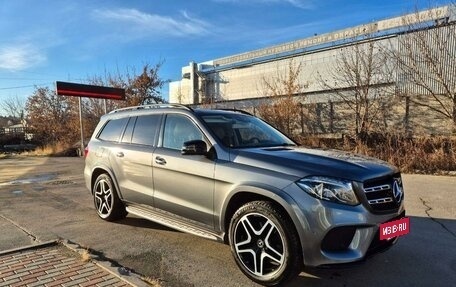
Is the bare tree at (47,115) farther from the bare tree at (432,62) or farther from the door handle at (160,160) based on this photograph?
the door handle at (160,160)

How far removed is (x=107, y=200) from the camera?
6.33m

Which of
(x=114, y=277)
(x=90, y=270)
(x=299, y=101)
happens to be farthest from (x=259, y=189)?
(x=299, y=101)

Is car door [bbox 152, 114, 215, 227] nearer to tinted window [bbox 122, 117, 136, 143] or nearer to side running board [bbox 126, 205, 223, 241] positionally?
side running board [bbox 126, 205, 223, 241]

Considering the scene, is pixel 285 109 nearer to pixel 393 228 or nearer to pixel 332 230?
pixel 393 228

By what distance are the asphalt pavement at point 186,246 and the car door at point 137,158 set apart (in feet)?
1.92

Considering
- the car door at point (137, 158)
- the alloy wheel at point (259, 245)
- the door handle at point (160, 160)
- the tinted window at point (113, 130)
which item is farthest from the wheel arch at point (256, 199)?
the tinted window at point (113, 130)

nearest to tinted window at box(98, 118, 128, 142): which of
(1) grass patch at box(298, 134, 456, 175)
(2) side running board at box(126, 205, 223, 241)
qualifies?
(2) side running board at box(126, 205, 223, 241)

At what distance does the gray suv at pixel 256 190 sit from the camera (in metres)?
3.56

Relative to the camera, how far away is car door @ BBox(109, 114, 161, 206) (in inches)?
212

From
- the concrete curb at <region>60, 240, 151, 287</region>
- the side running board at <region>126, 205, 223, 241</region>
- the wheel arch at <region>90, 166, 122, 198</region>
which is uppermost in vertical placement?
the wheel arch at <region>90, 166, 122, 198</region>

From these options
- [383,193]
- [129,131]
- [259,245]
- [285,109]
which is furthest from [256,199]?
[285,109]

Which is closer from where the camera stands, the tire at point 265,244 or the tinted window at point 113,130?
the tire at point 265,244

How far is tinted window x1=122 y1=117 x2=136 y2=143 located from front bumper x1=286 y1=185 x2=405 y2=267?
3.21m

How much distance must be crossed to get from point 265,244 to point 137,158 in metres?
2.43
